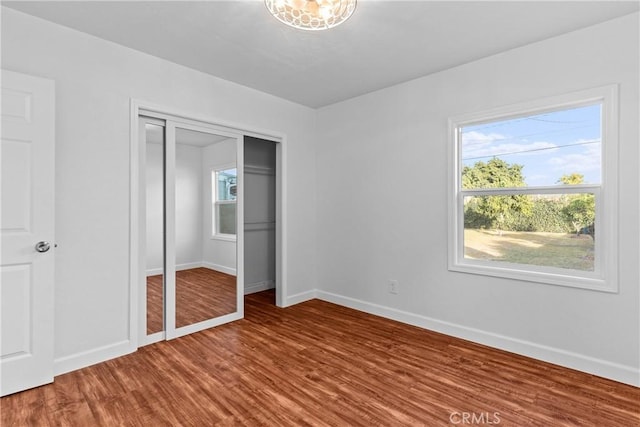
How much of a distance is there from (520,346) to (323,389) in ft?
5.70

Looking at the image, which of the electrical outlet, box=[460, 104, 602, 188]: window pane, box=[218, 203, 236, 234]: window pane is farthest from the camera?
the electrical outlet

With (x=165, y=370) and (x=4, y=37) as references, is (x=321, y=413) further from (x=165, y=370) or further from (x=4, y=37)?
(x=4, y=37)

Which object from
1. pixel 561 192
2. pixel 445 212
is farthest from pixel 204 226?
pixel 561 192

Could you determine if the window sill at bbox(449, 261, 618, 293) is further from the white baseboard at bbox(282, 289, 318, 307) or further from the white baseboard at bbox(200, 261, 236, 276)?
the white baseboard at bbox(200, 261, 236, 276)

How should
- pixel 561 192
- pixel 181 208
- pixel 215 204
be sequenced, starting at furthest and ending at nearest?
pixel 215 204 → pixel 181 208 → pixel 561 192

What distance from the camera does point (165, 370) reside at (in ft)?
8.02

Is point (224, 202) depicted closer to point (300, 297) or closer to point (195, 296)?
point (195, 296)

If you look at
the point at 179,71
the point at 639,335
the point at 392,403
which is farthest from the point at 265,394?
the point at 179,71

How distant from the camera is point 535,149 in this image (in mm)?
2766

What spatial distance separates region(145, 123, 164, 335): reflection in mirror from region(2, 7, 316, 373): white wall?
217 mm

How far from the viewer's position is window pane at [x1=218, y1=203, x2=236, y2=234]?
342cm

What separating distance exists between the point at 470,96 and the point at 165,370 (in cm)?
348

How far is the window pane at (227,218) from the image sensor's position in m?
3.42

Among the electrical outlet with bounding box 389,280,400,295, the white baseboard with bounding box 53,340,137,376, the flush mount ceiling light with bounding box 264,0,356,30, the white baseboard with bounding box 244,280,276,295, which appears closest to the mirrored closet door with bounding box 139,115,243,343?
the white baseboard with bounding box 53,340,137,376
